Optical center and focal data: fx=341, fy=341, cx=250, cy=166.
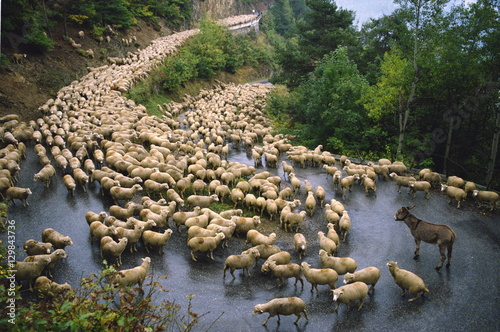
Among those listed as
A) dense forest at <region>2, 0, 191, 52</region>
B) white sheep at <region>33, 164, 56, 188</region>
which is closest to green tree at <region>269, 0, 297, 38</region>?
dense forest at <region>2, 0, 191, 52</region>

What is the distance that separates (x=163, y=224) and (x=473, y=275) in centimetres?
1014

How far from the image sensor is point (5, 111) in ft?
67.8

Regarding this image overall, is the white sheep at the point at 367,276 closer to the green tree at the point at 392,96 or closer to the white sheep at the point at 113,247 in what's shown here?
the white sheep at the point at 113,247

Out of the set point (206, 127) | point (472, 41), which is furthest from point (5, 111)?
point (472, 41)

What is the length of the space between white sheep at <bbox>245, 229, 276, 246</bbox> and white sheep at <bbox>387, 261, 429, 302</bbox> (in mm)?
3693

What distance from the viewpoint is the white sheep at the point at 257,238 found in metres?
11.3

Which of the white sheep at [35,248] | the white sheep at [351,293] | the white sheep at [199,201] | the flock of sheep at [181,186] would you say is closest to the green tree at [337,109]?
the flock of sheep at [181,186]

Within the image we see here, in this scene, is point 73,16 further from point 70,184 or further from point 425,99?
point 425,99

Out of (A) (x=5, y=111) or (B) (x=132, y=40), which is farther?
(B) (x=132, y=40)

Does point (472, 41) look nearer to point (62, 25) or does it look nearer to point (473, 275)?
point (473, 275)

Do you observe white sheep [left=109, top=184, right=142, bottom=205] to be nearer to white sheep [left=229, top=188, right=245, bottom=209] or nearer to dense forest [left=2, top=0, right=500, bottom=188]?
white sheep [left=229, top=188, right=245, bottom=209]

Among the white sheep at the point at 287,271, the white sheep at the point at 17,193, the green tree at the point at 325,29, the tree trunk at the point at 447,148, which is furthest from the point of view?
the green tree at the point at 325,29

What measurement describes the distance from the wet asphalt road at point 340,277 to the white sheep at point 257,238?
0.51 meters

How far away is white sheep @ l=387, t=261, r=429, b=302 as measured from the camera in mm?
9219
